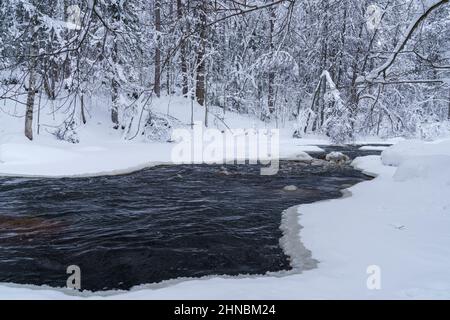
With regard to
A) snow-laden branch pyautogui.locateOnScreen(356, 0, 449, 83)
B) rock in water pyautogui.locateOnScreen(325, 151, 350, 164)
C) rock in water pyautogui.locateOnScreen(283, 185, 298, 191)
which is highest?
snow-laden branch pyautogui.locateOnScreen(356, 0, 449, 83)

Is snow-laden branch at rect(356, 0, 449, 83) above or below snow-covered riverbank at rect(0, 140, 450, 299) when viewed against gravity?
above

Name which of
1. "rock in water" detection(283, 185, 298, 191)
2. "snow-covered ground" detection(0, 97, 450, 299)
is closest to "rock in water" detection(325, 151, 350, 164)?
"snow-covered ground" detection(0, 97, 450, 299)

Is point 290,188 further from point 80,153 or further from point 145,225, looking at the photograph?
point 80,153

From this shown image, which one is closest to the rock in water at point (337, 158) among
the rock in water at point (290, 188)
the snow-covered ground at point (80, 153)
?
the snow-covered ground at point (80, 153)

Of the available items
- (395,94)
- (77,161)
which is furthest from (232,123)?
(77,161)

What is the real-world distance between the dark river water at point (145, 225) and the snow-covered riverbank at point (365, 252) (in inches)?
21.9

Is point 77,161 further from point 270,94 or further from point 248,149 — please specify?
point 270,94

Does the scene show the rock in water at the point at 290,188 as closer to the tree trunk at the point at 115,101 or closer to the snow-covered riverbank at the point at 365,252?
the snow-covered riverbank at the point at 365,252

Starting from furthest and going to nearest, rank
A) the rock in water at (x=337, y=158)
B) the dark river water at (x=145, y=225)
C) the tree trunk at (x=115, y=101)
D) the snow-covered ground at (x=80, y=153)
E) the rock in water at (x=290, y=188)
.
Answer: the tree trunk at (x=115, y=101)
the rock in water at (x=337, y=158)
the snow-covered ground at (x=80, y=153)
the rock in water at (x=290, y=188)
the dark river water at (x=145, y=225)

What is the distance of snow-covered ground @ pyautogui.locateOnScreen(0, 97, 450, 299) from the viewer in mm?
3467

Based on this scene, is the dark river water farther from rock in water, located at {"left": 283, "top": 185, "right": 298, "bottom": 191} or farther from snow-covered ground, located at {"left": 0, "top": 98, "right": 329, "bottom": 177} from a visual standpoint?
snow-covered ground, located at {"left": 0, "top": 98, "right": 329, "bottom": 177}

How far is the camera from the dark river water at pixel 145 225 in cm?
466

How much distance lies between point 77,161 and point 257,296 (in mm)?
9758

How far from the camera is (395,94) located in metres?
25.5
